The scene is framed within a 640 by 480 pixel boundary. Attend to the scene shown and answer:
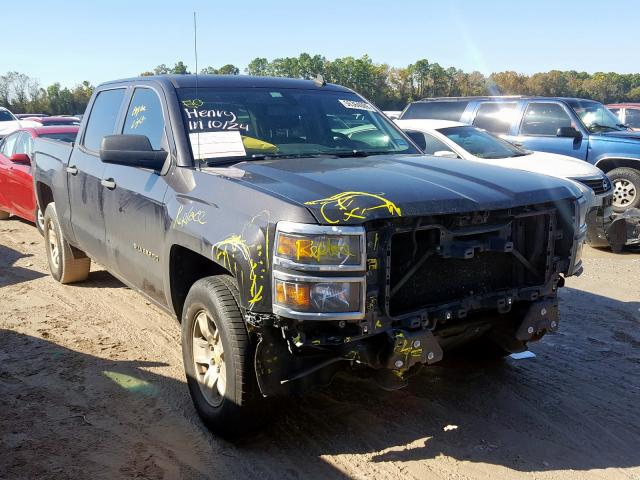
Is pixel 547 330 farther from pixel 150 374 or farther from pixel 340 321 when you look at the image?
pixel 150 374

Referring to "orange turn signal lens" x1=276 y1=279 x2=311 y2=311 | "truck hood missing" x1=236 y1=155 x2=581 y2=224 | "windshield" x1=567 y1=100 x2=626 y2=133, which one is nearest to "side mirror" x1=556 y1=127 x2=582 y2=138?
"windshield" x1=567 y1=100 x2=626 y2=133

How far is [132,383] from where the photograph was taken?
4129 mm

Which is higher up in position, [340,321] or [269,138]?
[269,138]

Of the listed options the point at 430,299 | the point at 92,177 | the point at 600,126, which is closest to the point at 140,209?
the point at 92,177

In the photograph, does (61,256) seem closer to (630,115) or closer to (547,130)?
(547,130)

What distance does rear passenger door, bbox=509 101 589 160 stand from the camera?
10.4 metres

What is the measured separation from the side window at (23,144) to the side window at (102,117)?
4177mm

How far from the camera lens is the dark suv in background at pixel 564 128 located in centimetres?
1002

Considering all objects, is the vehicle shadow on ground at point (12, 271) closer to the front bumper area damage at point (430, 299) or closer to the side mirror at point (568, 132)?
the front bumper area damage at point (430, 299)

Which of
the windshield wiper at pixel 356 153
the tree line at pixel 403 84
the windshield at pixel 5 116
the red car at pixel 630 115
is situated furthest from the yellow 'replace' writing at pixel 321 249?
the tree line at pixel 403 84

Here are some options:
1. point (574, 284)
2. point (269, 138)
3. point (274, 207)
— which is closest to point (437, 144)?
point (574, 284)

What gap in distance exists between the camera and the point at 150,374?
4266 millimetres

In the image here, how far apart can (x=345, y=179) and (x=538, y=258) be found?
3.84 feet

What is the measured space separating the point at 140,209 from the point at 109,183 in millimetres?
607
